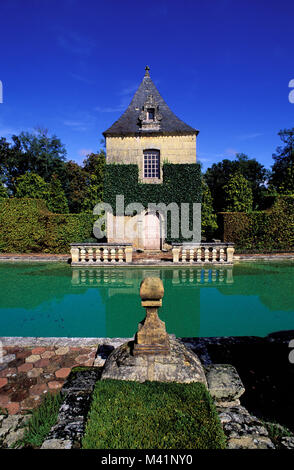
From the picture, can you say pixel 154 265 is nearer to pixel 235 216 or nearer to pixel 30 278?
pixel 30 278

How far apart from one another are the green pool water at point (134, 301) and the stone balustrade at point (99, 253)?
95 cm

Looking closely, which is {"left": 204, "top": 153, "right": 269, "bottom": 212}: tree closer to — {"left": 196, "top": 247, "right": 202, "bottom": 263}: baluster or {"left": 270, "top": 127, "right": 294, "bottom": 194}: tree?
{"left": 270, "top": 127, "right": 294, "bottom": 194}: tree

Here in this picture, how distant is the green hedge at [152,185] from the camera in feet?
59.0

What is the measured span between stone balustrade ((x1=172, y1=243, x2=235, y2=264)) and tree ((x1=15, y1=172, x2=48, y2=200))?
15298 millimetres

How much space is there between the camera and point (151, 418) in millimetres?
2463

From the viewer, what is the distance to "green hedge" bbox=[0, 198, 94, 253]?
666 inches

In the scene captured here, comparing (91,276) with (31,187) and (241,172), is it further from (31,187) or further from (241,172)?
(241,172)

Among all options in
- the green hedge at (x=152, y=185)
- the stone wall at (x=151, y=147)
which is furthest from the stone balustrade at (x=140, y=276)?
the stone wall at (x=151, y=147)

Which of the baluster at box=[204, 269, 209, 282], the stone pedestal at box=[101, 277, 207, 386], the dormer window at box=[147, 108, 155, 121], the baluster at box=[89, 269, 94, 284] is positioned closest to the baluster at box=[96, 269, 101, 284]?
the baluster at box=[89, 269, 94, 284]

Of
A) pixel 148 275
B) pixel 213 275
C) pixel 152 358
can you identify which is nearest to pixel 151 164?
pixel 148 275

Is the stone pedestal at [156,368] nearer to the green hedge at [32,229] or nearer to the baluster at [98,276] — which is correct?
the baluster at [98,276]

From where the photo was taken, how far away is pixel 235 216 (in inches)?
696

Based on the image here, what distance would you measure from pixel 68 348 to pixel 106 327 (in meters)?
1.29

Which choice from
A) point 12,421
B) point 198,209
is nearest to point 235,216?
point 198,209
